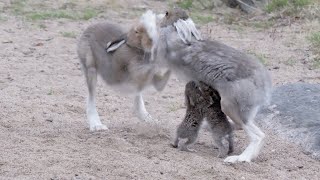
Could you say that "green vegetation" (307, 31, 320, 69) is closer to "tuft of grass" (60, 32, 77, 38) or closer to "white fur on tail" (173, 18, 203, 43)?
"tuft of grass" (60, 32, 77, 38)

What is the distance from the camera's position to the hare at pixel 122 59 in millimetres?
6827

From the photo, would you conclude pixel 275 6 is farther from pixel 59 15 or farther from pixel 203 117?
pixel 203 117

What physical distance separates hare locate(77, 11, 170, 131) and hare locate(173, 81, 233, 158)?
482 millimetres

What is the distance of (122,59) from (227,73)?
1.14 meters

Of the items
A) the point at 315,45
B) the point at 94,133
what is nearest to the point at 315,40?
the point at 315,45

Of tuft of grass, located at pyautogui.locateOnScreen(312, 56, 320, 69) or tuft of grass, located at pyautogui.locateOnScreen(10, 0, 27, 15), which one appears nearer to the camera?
tuft of grass, located at pyautogui.locateOnScreen(312, 56, 320, 69)

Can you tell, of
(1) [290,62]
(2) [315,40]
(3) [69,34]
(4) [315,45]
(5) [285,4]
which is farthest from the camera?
(5) [285,4]

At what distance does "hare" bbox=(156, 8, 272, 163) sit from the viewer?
6.27 metres

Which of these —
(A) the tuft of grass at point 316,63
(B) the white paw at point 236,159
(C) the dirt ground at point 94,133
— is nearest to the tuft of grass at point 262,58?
(C) the dirt ground at point 94,133

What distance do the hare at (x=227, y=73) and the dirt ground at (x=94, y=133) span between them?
1.15 ft

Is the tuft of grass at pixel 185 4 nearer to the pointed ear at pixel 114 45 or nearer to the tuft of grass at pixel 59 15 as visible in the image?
the tuft of grass at pixel 59 15

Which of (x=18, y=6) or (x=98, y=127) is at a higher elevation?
(x=98, y=127)

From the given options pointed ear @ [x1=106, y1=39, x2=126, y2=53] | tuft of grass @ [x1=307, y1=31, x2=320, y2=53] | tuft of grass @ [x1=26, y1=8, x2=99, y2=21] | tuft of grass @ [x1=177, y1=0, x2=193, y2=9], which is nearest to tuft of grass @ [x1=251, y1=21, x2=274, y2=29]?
tuft of grass @ [x1=307, y1=31, x2=320, y2=53]

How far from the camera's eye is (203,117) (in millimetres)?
6617
